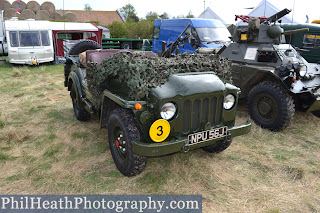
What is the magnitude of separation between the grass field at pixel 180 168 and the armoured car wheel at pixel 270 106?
236mm

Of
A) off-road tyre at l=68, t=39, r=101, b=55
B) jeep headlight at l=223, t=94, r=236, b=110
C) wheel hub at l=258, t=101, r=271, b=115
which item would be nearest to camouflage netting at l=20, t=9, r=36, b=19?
off-road tyre at l=68, t=39, r=101, b=55

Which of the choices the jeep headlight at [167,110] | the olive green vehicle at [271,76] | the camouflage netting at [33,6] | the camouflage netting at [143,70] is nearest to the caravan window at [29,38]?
the olive green vehicle at [271,76]

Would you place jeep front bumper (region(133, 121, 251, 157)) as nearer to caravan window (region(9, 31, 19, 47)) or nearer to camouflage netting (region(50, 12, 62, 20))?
caravan window (region(9, 31, 19, 47))

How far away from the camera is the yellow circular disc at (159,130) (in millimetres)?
2852

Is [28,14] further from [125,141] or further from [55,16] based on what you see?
[125,141]

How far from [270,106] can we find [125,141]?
321 cm

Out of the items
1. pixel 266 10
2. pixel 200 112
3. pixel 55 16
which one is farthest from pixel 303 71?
pixel 55 16

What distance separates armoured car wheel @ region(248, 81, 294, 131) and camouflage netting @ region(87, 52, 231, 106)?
4.75 feet

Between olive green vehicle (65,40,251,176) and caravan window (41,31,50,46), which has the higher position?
caravan window (41,31,50,46)

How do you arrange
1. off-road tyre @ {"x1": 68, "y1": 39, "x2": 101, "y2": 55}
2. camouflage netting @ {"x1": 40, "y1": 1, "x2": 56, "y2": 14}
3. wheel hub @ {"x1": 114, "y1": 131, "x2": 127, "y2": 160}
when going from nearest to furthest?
wheel hub @ {"x1": 114, "y1": 131, "x2": 127, "y2": 160} < off-road tyre @ {"x1": 68, "y1": 39, "x2": 101, "y2": 55} < camouflage netting @ {"x1": 40, "y1": 1, "x2": 56, "y2": 14}

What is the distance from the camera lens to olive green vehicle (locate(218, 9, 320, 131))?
4.77 meters

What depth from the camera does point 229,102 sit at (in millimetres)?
3465

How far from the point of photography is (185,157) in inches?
155

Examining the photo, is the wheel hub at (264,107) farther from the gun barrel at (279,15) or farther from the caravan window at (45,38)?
the caravan window at (45,38)
